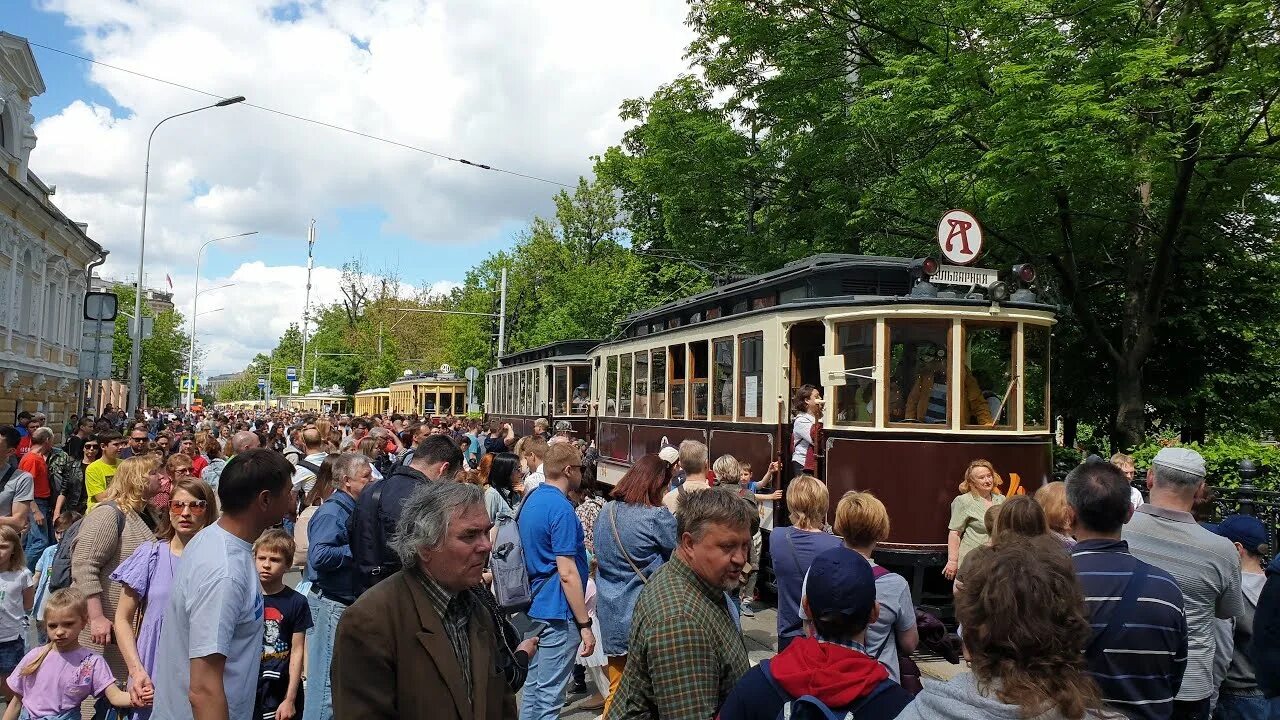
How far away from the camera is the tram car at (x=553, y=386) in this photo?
23484mm

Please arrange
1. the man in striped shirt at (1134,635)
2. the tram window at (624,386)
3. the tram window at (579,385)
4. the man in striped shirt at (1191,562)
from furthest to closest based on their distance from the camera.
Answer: the tram window at (579,385) → the tram window at (624,386) → the man in striped shirt at (1191,562) → the man in striped shirt at (1134,635)

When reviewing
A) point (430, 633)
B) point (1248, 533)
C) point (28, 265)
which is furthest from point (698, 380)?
point (28, 265)

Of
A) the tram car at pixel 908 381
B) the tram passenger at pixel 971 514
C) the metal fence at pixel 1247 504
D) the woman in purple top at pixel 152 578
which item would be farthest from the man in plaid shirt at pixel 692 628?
the metal fence at pixel 1247 504

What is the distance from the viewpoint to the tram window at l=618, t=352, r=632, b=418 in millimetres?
16344

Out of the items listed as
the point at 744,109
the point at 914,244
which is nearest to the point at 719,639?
the point at 914,244

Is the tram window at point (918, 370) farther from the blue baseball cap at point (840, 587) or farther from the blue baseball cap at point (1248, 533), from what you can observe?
the blue baseball cap at point (840, 587)

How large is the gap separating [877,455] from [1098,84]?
7437 millimetres

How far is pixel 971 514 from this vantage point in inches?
291

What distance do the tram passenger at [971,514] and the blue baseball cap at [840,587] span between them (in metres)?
4.80

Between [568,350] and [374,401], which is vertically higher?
[568,350]

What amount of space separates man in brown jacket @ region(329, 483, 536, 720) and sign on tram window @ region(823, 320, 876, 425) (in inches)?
278

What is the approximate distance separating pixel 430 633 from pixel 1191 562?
308 cm

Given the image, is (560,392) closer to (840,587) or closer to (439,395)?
(439,395)

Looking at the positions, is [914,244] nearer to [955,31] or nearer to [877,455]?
[955,31]
